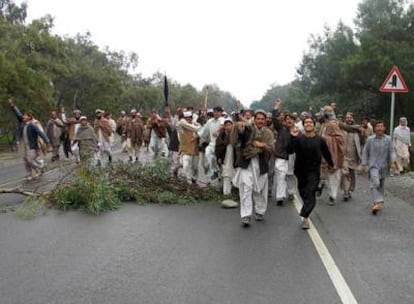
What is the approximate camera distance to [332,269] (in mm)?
6652

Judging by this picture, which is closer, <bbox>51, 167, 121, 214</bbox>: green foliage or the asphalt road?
the asphalt road

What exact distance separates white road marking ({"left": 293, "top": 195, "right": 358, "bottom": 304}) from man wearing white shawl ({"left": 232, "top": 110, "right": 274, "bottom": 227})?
0.99 meters

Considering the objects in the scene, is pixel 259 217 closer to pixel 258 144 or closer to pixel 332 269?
pixel 258 144

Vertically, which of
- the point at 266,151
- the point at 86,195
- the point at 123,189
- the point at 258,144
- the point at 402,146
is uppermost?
the point at 258,144

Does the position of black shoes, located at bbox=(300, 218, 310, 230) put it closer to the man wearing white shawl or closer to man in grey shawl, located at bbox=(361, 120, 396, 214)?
→ the man wearing white shawl

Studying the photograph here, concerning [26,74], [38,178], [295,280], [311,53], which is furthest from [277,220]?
[311,53]

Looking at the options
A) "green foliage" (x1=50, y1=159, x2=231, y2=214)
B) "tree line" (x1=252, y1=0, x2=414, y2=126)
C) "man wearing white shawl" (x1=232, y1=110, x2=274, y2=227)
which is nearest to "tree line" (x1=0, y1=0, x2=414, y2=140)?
"tree line" (x1=252, y1=0, x2=414, y2=126)

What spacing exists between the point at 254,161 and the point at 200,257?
2825mm

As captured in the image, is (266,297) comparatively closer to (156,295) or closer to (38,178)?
(156,295)

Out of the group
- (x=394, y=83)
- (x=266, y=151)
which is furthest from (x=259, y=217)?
(x=394, y=83)

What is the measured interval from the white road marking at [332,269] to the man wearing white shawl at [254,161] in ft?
3.24

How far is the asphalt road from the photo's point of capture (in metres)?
5.80

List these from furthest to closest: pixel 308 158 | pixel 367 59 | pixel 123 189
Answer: pixel 367 59 → pixel 123 189 → pixel 308 158

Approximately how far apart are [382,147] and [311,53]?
3324 cm
